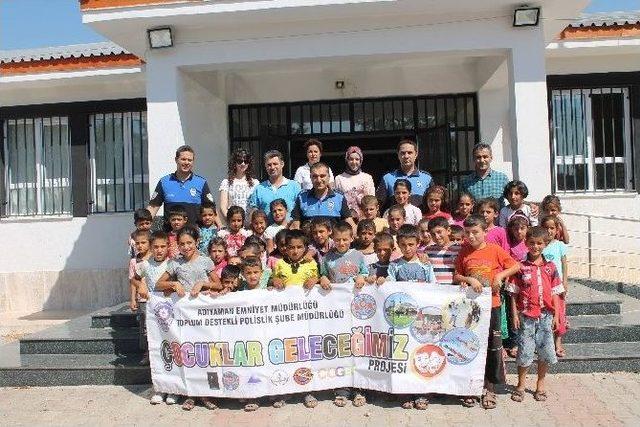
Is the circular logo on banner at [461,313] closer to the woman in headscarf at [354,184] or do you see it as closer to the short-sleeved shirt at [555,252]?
the short-sleeved shirt at [555,252]

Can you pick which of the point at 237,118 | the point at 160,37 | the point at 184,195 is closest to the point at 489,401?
the point at 184,195

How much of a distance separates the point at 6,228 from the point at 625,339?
29.7ft

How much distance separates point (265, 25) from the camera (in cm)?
737

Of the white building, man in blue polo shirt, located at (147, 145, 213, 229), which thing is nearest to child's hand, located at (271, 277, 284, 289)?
man in blue polo shirt, located at (147, 145, 213, 229)

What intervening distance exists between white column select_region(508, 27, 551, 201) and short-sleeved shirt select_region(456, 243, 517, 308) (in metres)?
2.59

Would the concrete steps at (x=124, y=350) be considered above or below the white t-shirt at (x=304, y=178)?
below

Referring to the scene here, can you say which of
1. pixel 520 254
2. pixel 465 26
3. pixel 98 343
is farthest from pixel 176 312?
pixel 465 26

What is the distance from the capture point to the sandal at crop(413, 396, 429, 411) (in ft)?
15.7

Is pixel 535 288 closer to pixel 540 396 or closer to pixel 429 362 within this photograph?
pixel 540 396

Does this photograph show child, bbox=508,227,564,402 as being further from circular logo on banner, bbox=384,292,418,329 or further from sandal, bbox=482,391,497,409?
circular logo on banner, bbox=384,292,418,329

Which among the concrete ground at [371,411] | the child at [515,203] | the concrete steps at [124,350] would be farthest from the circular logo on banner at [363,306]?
the child at [515,203]

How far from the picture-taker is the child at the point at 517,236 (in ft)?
17.2

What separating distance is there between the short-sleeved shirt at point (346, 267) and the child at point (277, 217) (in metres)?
0.81

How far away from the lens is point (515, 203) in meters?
5.77
